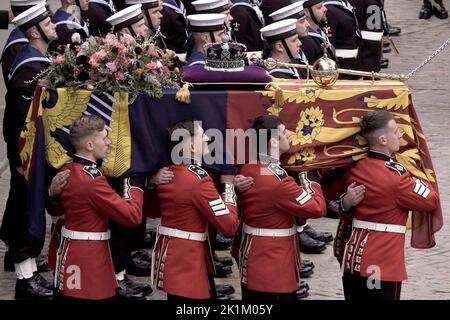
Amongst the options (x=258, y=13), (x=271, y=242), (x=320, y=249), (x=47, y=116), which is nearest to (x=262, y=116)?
(x=271, y=242)

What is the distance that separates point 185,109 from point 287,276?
1.31 meters

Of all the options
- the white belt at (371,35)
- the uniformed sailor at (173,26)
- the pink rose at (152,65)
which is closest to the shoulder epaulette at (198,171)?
the pink rose at (152,65)

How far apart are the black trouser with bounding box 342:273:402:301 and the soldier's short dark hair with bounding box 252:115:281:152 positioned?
1.12 meters

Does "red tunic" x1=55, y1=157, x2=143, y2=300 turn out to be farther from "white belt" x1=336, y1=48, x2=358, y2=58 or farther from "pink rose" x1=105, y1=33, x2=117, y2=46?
"white belt" x1=336, y1=48, x2=358, y2=58

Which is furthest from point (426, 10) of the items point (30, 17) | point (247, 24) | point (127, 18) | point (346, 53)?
point (30, 17)

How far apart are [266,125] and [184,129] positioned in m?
0.54

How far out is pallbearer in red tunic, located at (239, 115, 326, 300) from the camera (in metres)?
9.47

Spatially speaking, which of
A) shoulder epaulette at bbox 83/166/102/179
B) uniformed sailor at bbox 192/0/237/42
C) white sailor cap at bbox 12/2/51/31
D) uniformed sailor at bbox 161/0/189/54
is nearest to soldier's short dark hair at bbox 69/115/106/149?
shoulder epaulette at bbox 83/166/102/179

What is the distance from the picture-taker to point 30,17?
1095cm

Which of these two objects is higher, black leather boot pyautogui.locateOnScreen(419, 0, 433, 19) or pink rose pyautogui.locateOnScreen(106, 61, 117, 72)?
pink rose pyautogui.locateOnScreen(106, 61, 117, 72)

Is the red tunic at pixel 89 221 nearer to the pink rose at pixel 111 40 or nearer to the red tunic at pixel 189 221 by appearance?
the red tunic at pixel 189 221

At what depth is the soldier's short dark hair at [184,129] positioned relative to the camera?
9.41m

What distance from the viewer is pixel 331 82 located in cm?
977

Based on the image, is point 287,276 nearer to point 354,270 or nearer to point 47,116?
point 354,270
